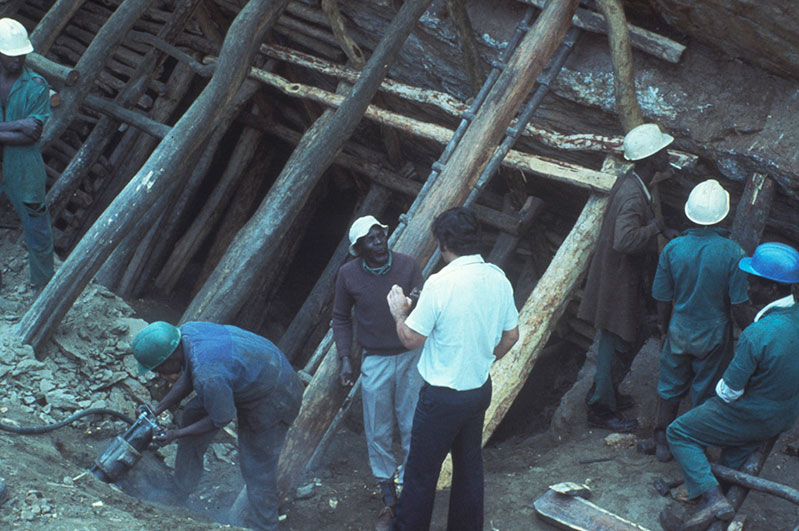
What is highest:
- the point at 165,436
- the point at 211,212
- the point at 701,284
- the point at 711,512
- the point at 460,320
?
the point at 701,284

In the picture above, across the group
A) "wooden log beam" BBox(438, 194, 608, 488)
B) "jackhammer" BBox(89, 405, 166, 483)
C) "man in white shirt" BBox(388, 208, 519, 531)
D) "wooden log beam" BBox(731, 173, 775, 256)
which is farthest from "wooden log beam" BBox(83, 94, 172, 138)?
"wooden log beam" BBox(731, 173, 775, 256)

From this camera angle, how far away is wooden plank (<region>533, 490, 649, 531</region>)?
14.1 ft

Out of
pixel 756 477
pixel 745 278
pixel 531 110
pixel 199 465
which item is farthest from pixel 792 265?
pixel 199 465

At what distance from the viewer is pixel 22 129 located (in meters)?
5.17

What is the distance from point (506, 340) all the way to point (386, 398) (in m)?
0.92

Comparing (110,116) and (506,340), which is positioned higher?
(506,340)

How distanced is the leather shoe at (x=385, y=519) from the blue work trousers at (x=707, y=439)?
1.64 meters

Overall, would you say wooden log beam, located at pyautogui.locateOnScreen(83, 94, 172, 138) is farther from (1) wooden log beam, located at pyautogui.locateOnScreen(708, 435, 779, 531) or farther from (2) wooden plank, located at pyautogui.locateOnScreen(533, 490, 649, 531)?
(1) wooden log beam, located at pyautogui.locateOnScreen(708, 435, 779, 531)

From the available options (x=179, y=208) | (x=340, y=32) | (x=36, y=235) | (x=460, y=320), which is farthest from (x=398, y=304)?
(x=179, y=208)

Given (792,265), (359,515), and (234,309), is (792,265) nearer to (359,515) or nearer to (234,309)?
(359,515)

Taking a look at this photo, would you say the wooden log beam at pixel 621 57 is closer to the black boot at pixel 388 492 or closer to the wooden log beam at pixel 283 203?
the wooden log beam at pixel 283 203

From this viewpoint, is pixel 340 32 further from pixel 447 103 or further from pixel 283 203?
pixel 283 203

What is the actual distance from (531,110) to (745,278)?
84.9 inches

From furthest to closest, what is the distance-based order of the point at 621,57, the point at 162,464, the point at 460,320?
the point at 621,57, the point at 162,464, the point at 460,320
